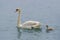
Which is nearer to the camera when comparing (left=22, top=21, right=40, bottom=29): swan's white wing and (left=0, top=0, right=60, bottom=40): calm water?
(left=0, top=0, right=60, bottom=40): calm water

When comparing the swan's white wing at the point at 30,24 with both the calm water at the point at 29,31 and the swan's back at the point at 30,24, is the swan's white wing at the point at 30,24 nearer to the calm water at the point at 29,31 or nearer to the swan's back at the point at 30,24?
the swan's back at the point at 30,24

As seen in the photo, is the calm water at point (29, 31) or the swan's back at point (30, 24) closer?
the calm water at point (29, 31)

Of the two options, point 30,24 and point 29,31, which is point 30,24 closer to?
point 30,24

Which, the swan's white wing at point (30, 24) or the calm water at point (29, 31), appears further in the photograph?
the swan's white wing at point (30, 24)

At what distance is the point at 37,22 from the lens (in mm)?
17438

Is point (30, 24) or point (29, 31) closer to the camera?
point (29, 31)

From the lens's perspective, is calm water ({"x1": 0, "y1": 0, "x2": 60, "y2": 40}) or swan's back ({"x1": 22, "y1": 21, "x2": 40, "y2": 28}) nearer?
calm water ({"x1": 0, "y1": 0, "x2": 60, "y2": 40})

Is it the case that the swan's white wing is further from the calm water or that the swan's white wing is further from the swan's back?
the calm water

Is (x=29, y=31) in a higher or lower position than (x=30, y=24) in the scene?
lower

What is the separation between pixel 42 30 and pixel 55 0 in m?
13.5

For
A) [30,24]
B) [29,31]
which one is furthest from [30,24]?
[29,31]

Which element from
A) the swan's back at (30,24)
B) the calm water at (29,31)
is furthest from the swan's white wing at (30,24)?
the calm water at (29,31)

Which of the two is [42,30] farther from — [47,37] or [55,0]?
[55,0]

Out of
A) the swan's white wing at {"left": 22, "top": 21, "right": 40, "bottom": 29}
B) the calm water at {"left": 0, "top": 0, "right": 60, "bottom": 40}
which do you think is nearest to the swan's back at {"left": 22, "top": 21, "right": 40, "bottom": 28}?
the swan's white wing at {"left": 22, "top": 21, "right": 40, "bottom": 29}
